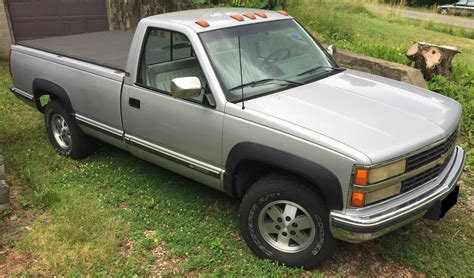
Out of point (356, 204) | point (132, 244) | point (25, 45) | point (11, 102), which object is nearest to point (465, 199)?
point (356, 204)

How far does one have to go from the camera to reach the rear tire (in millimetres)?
5059

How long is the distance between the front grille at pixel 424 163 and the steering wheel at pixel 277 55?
57.1 inches

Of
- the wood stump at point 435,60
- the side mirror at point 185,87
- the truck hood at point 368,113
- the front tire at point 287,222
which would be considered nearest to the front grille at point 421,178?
the truck hood at point 368,113

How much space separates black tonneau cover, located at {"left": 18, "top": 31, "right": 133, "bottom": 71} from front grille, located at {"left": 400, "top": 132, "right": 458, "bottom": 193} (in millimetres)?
2753

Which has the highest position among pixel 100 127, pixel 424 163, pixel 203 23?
pixel 203 23

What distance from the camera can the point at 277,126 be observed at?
3125mm

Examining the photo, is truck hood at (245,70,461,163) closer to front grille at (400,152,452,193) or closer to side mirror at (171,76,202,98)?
front grille at (400,152,452,193)

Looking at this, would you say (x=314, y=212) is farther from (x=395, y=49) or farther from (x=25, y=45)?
(x=395, y=49)

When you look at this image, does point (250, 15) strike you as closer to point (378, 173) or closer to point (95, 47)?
point (378, 173)

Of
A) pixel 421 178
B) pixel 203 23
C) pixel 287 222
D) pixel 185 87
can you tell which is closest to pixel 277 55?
pixel 203 23

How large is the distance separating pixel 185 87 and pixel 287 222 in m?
1.25

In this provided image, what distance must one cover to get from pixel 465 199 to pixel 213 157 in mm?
2594

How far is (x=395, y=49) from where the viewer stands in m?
7.42

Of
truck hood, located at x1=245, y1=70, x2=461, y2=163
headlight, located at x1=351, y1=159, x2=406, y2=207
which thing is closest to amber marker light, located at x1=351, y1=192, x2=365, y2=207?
headlight, located at x1=351, y1=159, x2=406, y2=207
